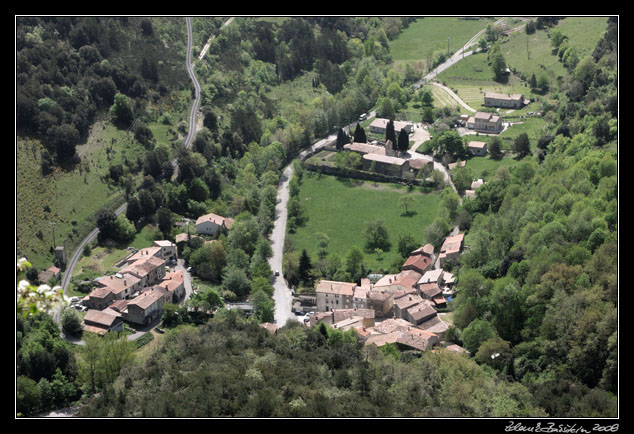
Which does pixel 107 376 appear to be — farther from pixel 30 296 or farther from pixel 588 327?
pixel 30 296

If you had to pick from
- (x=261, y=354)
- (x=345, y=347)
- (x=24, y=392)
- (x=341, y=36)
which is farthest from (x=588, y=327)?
(x=341, y=36)

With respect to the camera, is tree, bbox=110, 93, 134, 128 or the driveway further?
tree, bbox=110, 93, 134, 128

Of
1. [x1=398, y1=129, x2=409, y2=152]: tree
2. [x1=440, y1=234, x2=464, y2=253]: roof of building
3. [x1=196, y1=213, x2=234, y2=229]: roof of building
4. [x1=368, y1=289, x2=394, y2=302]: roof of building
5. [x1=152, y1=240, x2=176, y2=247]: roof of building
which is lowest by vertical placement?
[x1=368, y1=289, x2=394, y2=302]: roof of building

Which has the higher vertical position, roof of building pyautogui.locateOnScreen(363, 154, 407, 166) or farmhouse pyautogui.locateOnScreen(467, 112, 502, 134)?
farmhouse pyautogui.locateOnScreen(467, 112, 502, 134)

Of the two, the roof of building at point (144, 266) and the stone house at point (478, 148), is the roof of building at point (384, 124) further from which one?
the roof of building at point (144, 266)

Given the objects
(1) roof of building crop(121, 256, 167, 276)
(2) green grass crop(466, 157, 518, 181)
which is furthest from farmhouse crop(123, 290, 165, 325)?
(2) green grass crop(466, 157, 518, 181)

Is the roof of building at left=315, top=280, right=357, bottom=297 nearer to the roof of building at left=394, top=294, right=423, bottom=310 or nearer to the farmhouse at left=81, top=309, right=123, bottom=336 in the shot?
the roof of building at left=394, top=294, right=423, bottom=310

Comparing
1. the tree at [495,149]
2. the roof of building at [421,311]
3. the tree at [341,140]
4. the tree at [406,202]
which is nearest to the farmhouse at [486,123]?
the tree at [495,149]
